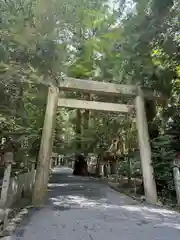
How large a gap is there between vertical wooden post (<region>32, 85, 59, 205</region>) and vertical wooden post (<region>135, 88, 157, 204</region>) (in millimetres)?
2754

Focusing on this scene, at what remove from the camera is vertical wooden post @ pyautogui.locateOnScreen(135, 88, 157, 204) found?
7.76 m

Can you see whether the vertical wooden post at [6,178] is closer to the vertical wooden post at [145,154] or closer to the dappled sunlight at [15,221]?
the dappled sunlight at [15,221]

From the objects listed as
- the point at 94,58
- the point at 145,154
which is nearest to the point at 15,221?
the point at 145,154

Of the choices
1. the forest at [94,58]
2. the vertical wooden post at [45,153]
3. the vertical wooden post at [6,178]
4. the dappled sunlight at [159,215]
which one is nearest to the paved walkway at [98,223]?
the dappled sunlight at [159,215]

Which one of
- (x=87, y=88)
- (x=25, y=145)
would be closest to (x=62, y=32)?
(x=87, y=88)

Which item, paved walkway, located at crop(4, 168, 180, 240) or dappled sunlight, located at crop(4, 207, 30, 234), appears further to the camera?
dappled sunlight, located at crop(4, 207, 30, 234)

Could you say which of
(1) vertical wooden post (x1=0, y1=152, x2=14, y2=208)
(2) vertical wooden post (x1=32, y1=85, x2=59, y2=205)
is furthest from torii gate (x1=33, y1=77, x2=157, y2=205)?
(1) vertical wooden post (x1=0, y1=152, x2=14, y2=208)

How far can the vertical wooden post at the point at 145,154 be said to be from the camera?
7.76 metres

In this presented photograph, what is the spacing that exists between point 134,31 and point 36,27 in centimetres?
418

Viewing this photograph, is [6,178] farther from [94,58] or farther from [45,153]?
[94,58]

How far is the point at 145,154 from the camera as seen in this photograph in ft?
26.9

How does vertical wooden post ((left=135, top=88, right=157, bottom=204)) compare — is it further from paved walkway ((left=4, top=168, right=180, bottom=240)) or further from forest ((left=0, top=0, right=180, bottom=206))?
paved walkway ((left=4, top=168, right=180, bottom=240))

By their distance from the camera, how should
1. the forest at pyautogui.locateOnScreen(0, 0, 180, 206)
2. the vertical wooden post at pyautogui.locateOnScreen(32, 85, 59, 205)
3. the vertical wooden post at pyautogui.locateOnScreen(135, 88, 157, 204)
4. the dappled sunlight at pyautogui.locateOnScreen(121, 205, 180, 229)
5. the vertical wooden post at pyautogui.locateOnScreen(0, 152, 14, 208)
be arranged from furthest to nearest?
1. the vertical wooden post at pyautogui.locateOnScreen(135, 88, 157, 204)
2. the vertical wooden post at pyautogui.locateOnScreen(32, 85, 59, 205)
3. the vertical wooden post at pyautogui.locateOnScreen(0, 152, 14, 208)
4. the dappled sunlight at pyautogui.locateOnScreen(121, 205, 180, 229)
5. the forest at pyautogui.locateOnScreen(0, 0, 180, 206)

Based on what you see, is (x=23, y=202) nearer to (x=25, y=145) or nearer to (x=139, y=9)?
(x=25, y=145)
